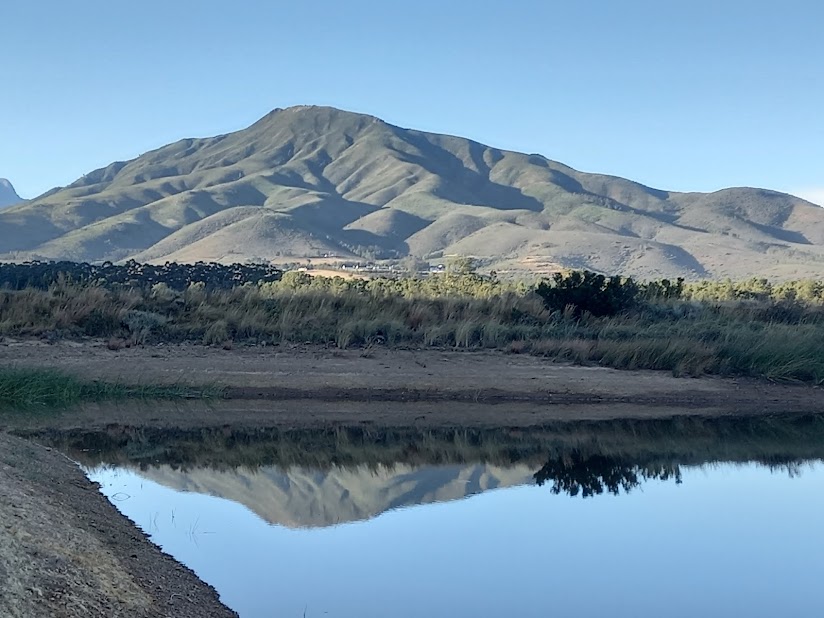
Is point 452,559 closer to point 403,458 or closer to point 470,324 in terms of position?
point 403,458

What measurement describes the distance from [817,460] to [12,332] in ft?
56.9

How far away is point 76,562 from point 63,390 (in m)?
12.6

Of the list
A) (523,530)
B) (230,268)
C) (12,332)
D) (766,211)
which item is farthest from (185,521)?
(766,211)

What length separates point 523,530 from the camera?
12.2 meters

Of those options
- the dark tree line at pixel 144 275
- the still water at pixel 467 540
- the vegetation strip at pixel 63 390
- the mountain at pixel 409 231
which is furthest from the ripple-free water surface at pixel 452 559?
the mountain at pixel 409 231

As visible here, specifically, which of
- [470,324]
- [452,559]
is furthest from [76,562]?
[470,324]

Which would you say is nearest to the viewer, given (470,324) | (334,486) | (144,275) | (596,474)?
(334,486)

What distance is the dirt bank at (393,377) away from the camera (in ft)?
71.4

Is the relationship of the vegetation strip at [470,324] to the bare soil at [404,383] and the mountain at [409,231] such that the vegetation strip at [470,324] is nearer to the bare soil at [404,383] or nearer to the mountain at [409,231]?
the bare soil at [404,383]

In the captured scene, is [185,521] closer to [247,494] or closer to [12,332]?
[247,494]

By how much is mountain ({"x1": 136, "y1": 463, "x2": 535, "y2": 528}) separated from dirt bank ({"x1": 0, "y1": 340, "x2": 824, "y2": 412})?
639cm

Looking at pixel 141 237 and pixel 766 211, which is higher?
pixel 766 211

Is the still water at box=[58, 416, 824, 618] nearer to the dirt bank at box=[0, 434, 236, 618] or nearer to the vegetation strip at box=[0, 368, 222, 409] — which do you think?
the dirt bank at box=[0, 434, 236, 618]

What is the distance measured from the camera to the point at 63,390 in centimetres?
1997
